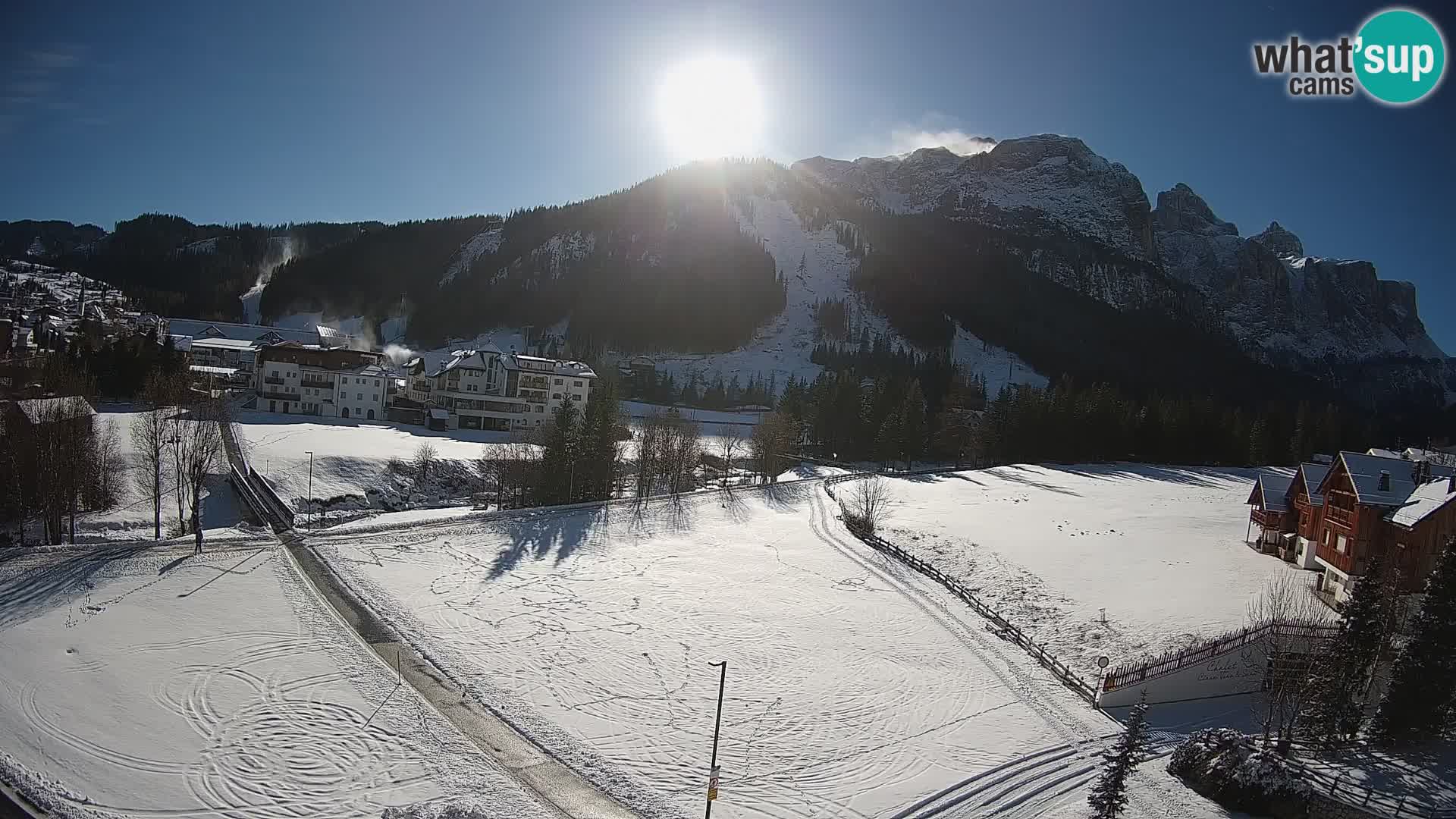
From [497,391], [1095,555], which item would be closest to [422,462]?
[497,391]

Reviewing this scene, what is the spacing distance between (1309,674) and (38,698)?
1553 inches

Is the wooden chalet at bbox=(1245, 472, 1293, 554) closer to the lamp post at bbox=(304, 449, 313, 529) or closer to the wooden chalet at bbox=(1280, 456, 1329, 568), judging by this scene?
the wooden chalet at bbox=(1280, 456, 1329, 568)

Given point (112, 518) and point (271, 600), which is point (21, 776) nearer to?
point (271, 600)

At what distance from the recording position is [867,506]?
54125mm

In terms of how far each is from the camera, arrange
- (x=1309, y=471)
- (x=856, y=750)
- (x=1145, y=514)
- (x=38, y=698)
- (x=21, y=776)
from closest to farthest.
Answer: (x=21, y=776), (x=38, y=698), (x=856, y=750), (x=1309, y=471), (x=1145, y=514)

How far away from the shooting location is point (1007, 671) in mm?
29016

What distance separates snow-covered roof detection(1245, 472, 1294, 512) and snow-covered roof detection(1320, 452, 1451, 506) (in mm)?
6282

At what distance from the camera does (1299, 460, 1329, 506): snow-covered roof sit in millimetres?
37406

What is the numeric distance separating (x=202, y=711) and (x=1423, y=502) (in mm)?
47682

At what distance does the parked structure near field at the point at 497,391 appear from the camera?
3356 inches

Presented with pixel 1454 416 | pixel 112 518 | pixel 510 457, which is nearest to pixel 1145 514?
pixel 510 457

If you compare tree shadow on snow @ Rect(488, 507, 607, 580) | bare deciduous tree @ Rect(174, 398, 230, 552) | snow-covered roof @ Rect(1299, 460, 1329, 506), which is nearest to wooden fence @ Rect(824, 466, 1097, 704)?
snow-covered roof @ Rect(1299, 460, 1329, 506)

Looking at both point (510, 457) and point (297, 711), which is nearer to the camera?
point (297, 711)

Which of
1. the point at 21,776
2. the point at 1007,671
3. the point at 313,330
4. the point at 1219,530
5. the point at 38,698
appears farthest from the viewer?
the point at 313,330
